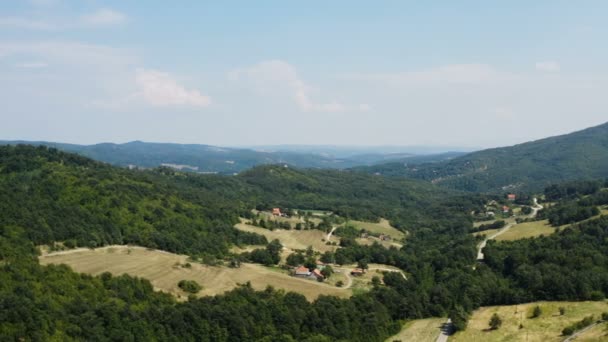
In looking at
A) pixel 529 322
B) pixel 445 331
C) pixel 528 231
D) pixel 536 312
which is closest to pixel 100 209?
pixel 445 331

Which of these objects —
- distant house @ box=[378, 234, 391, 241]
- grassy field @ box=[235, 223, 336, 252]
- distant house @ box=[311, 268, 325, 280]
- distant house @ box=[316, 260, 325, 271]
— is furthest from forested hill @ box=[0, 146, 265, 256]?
distant house @ box=[378, 234, 391, 241]

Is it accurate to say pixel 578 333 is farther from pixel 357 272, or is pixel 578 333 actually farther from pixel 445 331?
pixel 357 272

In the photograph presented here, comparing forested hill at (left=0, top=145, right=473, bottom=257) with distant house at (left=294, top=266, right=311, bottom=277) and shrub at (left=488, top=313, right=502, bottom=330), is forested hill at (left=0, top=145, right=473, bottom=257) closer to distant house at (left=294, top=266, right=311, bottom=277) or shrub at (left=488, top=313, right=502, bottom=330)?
distant house at (left=294, top=266, right=311, bottom=277)

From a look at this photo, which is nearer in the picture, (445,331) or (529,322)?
(529,322)

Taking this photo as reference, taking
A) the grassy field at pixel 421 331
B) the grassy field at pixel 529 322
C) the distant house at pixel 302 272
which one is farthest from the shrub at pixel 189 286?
the grassy field at pixel 529 322

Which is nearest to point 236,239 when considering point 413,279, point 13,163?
point 413,279

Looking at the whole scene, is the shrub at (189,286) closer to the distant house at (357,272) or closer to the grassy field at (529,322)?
the distant house at (357,272)
